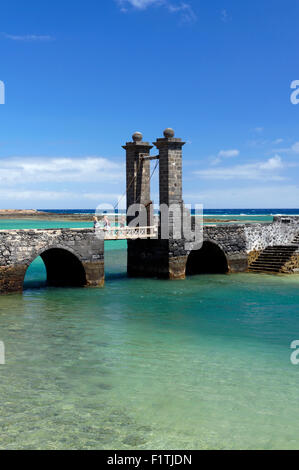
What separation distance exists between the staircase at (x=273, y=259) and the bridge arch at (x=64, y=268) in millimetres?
9817

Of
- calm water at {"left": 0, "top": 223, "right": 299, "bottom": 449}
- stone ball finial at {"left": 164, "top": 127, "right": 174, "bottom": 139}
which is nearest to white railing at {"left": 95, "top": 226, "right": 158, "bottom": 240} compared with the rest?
calm water at {"left": 0, "top": 223, "right": 299, "bottom": 449}

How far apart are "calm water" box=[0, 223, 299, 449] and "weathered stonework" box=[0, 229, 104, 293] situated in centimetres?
102

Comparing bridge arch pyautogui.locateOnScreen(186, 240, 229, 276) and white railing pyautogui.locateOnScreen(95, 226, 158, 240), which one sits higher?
white railing pyautogui.locateOnScreen(95, 226, 158, 240)

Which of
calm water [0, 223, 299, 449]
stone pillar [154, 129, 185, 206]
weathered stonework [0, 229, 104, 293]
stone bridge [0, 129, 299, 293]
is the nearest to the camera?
calm water [0, 223, 299, 449]

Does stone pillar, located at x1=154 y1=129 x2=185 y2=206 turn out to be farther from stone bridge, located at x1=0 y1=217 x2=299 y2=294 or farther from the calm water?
the calm water

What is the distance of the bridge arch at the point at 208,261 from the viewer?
27.4 metres

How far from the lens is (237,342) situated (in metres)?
13.8

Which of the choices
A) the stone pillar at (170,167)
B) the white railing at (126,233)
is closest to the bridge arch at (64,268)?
the white railing at (126,233)

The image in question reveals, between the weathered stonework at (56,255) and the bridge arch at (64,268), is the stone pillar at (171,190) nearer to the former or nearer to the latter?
the weathered stonework at (56,255)

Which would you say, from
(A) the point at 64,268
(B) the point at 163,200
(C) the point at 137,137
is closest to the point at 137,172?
(C) the point at 137,137

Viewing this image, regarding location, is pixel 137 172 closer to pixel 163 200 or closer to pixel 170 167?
pixel 170 167

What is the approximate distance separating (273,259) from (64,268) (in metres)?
11.1

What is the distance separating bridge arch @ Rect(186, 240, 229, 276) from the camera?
27.4m
